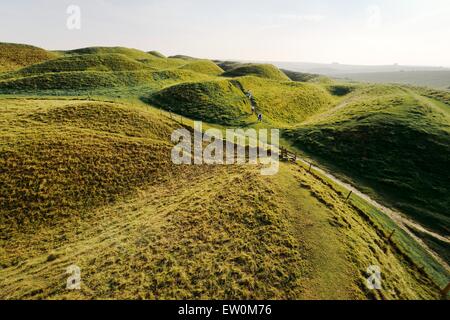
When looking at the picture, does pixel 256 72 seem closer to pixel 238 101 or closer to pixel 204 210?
pixel 238 101

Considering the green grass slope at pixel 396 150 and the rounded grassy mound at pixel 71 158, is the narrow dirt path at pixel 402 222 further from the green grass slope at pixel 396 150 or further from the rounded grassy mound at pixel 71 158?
the rounded grassy mound at pixel 71 158

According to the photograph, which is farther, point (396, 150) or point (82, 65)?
point (82, 65)

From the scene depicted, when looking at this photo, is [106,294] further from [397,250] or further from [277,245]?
[397,250]

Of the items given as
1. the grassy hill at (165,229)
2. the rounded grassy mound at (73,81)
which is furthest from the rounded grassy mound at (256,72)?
the grassy hill at (165,229)

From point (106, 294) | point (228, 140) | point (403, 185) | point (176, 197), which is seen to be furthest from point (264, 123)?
point (106, 294)

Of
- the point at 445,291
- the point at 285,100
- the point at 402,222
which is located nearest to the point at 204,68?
the point at 285,100

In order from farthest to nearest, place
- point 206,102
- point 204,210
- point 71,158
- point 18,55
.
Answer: point 18,55 → point 206,102 → point 71,158 → point 204,210

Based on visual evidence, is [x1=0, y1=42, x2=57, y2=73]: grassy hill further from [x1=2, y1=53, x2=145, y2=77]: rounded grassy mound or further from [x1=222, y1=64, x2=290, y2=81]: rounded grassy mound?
[x1=222, y1=64, x2=290, y2=81]: rounded grassy mound

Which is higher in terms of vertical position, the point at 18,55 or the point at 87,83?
the point at 18,55
